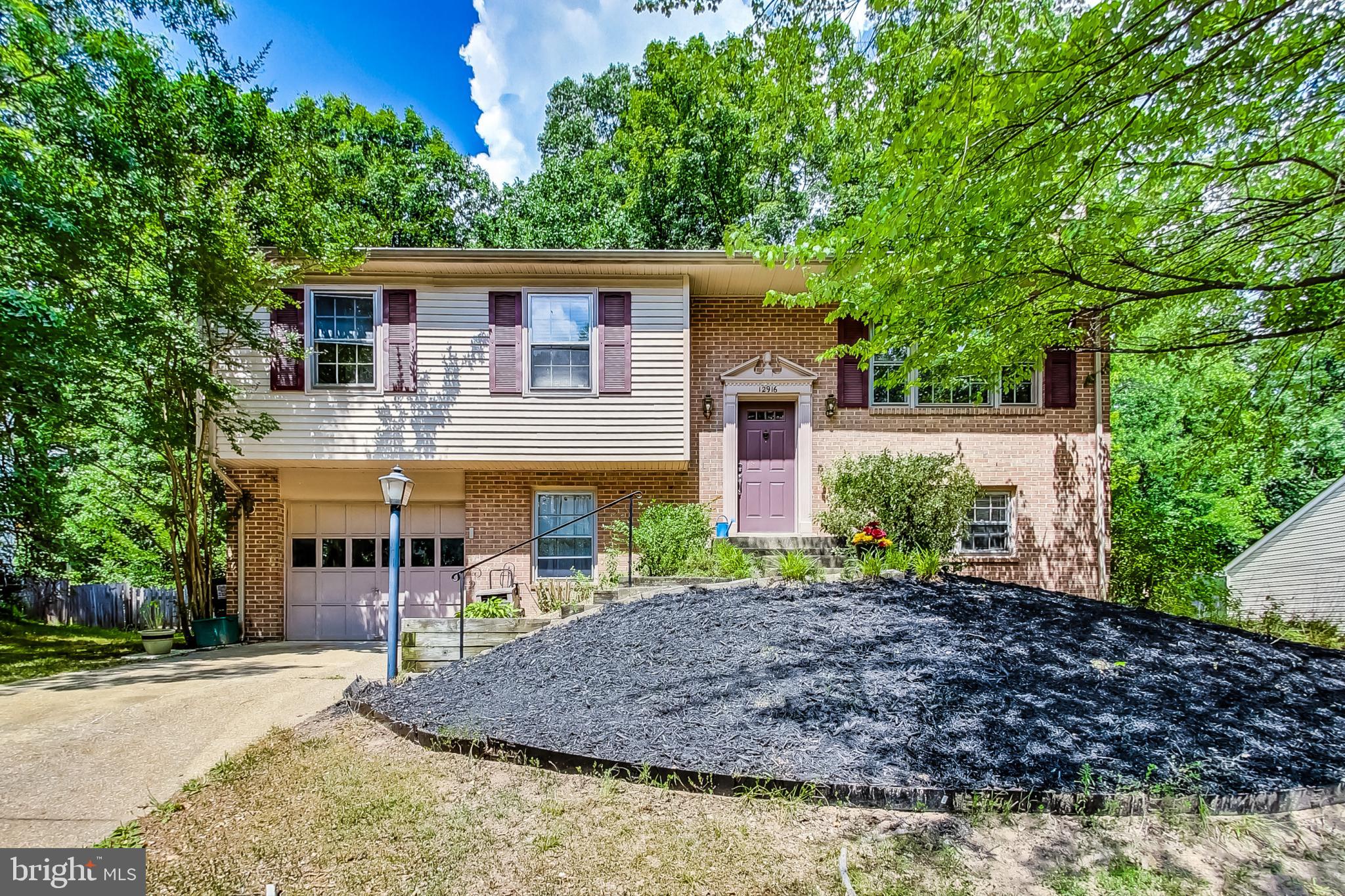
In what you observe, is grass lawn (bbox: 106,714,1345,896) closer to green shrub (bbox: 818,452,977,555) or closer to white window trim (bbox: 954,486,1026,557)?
green shrub (bbox: 818,452,977,555)

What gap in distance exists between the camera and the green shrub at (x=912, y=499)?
8.09 m

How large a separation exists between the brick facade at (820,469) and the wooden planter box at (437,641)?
3.29 m

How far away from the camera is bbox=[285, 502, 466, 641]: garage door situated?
10273 millimetres

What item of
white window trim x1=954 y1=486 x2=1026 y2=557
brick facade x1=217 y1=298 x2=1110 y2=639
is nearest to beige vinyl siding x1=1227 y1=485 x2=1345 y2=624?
brick facade x1=217 y1=298 x2=1110 y2=639

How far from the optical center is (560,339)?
934 cm

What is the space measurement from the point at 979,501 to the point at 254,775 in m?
9.67

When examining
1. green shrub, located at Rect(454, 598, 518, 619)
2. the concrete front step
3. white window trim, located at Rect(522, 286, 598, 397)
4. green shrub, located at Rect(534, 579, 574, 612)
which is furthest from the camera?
white window trim, located at Rect(522, 286, 598, 397)

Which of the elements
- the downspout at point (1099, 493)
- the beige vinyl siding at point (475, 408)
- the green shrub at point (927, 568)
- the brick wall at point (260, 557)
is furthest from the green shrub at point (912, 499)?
the brick wall at point (260, 557)

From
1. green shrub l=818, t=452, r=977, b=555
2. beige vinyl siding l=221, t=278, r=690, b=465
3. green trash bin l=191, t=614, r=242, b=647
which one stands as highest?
beige vinyl siding l=221, t=278, r=690, b=465

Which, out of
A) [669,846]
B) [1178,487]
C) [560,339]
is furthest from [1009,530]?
[669,846]

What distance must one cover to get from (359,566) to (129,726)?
552 cm

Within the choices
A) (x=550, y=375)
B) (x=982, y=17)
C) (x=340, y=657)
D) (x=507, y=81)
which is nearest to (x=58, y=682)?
(x=340, y=657)

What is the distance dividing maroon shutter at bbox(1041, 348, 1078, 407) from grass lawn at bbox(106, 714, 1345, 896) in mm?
7866

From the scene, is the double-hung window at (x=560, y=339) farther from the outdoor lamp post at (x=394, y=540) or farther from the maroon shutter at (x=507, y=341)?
the outdoor lamp post at (x=394, y=540)
